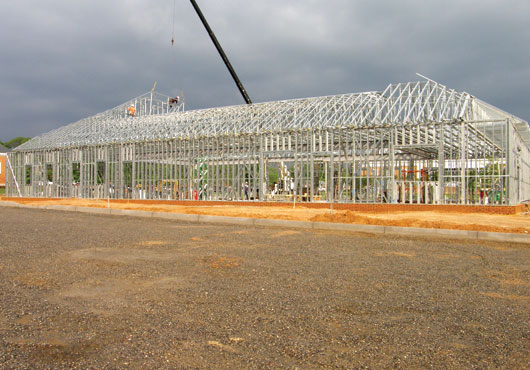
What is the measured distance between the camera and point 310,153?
2444 centimetres

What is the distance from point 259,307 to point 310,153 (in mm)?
19923

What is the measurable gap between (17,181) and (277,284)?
3811 cm

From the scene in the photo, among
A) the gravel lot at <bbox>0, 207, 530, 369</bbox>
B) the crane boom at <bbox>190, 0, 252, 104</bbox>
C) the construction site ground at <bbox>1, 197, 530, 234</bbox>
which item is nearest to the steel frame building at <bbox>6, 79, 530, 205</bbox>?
the construction site ground at <bbox>1, 197, 530, 234</bbox>

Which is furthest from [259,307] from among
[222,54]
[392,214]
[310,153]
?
[222,54]

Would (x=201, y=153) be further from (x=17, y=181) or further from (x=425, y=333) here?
(x=425, y=333)

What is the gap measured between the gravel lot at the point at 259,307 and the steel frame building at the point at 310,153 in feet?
41.6

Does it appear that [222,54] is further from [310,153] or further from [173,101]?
[310,153]

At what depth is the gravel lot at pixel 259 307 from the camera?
141 inches

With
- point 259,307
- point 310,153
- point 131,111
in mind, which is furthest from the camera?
point 131,111

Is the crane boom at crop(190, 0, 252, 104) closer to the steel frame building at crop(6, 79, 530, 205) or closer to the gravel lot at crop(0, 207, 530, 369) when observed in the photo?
the steel frame building at crop(6, 79, 530, 205)

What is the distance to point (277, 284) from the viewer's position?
20.1 ft

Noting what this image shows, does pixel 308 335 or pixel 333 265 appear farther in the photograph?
pixel 333 265

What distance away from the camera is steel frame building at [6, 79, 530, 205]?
21.1m

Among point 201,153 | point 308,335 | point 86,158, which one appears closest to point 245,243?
point 308,335
